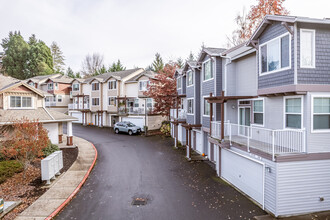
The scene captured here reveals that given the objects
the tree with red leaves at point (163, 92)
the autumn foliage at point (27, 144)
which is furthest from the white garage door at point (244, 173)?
the tree with red leaves at point (163, 92)

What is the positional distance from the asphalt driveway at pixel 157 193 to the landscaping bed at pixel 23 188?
2147mm

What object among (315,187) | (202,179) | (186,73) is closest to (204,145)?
(202,179)

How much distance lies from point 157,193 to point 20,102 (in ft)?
61.0

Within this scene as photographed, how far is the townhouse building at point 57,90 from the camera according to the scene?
46.1m

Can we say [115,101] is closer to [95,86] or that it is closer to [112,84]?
[112,84]

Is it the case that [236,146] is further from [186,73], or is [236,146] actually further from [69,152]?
[69,152]

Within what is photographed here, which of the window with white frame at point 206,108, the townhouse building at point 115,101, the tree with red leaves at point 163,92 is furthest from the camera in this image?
the townhouse building at point 115,101

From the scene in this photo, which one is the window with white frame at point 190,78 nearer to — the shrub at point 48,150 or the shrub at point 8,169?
the shrub at point 48,150

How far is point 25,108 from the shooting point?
20453 millimetres

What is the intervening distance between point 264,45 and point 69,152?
19.1m

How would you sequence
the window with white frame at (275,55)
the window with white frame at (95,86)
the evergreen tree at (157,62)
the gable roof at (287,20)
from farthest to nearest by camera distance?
the evergreen tree at (157,62) < the window with white frame at (95,86) < the window with white frame at (275,55) < the gable roof at (287,20)

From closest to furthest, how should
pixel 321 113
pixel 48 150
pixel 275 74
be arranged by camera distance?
pixel 321 113 → pixel 275 74 → pixel 48 150

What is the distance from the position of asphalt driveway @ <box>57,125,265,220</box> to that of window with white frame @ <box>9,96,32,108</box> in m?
11.1

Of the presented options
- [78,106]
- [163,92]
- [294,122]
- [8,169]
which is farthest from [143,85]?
[294,122]
